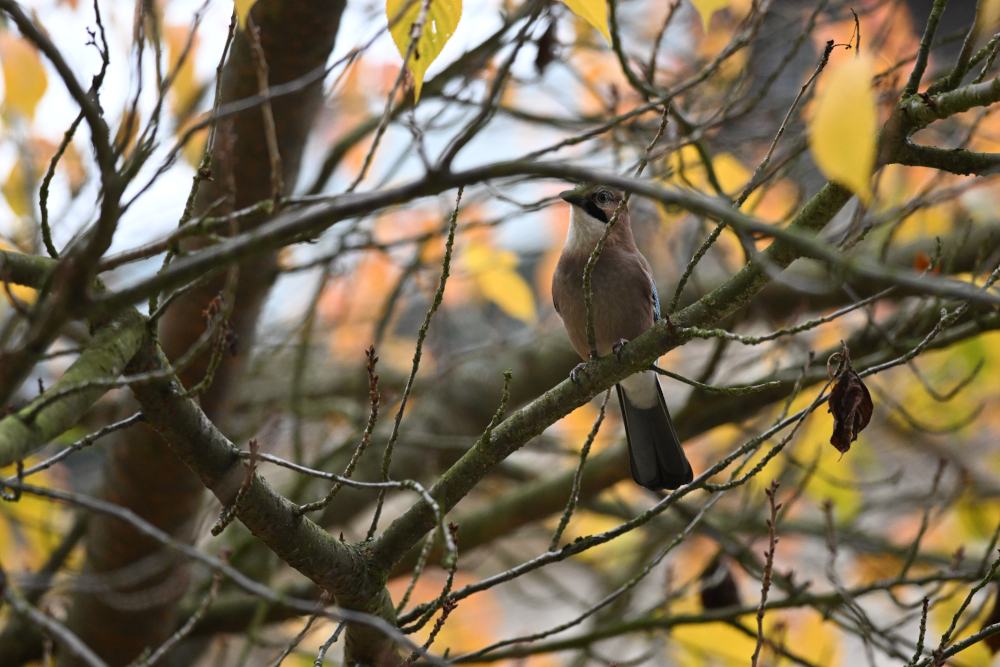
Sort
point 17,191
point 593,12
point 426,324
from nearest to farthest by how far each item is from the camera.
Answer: point 593,12 < point 426,324 < point 17,191

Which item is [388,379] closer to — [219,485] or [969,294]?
[219,485]

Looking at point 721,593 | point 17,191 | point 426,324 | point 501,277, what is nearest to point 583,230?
point 501,277

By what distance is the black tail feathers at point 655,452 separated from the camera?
366 cm

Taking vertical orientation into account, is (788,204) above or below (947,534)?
above

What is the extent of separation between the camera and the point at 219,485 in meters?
2.12

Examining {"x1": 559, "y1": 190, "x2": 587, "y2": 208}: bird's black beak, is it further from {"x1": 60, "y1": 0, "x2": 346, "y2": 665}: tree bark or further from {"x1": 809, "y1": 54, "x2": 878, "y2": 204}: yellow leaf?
{"x1": 809, "y1": 54, "x2": 878, "y2": 204}: yellow leaf

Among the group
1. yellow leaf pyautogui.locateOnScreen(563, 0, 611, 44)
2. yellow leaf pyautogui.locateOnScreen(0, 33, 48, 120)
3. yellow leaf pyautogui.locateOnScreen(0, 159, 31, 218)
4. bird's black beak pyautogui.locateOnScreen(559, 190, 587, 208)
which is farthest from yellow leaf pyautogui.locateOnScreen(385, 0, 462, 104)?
yellow leaf pyautogui.locateOnScreen(0, 159, 31, 218)

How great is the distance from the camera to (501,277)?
511 centimetres

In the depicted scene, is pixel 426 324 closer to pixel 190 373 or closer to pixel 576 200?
pixel 576 200

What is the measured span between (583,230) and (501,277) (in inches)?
44.8

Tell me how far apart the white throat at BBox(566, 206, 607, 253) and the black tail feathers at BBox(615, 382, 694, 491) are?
0.74 meters

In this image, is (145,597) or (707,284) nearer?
(145,597)

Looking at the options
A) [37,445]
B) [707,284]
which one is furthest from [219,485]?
[707,284]

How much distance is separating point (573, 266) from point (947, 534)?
4798 millimetres
